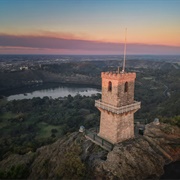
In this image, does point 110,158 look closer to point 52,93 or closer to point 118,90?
point 118,90

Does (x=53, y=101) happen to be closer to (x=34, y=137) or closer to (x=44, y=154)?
(x=34, y=137)

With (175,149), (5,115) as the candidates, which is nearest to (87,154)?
(175,149)

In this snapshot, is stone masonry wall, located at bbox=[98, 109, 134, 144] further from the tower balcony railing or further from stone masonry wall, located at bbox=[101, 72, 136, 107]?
stone masonry wall, located at bbox=[101, 72, 136, 107]

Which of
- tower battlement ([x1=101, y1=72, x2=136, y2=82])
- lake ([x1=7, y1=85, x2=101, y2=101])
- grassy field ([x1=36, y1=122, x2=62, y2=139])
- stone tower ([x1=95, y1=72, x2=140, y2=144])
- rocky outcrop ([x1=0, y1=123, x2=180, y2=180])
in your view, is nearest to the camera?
rocky outcrop ([x1=0, y1=123, x2=180, y2=180])

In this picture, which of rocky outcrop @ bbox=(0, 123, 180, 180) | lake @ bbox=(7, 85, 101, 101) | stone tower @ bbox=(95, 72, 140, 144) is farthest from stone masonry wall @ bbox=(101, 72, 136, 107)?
lake @ bbox=(7, 85, 101, 101)

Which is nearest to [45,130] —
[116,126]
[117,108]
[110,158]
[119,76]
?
[116,126]

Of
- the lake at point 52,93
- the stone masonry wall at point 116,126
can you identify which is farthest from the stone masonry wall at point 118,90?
the lake at point 52,93

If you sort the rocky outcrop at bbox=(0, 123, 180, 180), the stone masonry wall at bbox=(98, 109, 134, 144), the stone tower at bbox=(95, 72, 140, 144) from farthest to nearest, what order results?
the stone masonry wall at bbox=(98, 109, 134, 144)
the stone tower at bbox=(95, 72, 140, 144)
the rocky outcrop at bbox=(0, 123, 180, 180)
